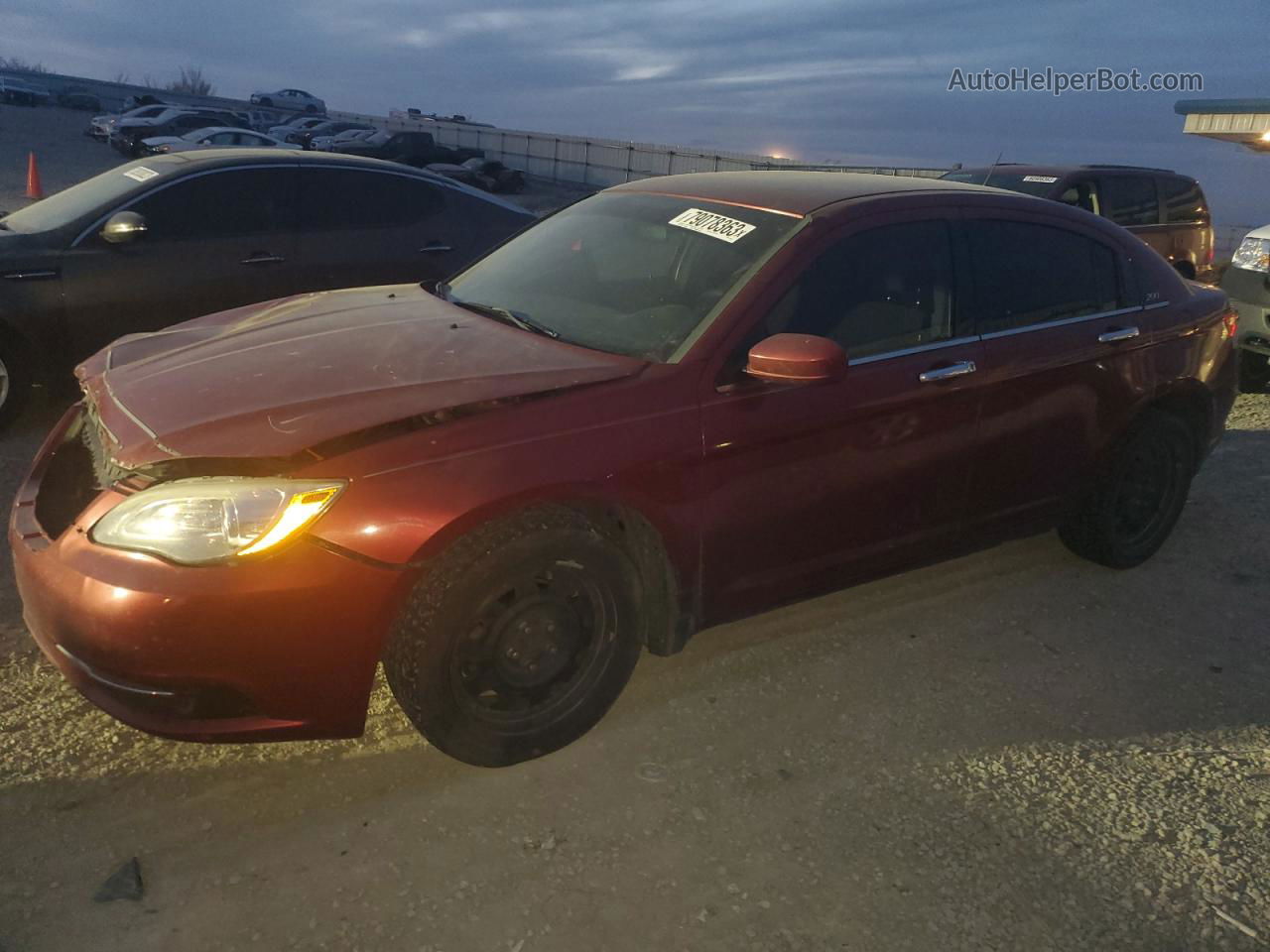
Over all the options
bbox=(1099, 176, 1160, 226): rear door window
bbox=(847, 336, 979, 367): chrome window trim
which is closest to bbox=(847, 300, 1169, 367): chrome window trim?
bbox=(847, 336, 979, 367): chrome window trim

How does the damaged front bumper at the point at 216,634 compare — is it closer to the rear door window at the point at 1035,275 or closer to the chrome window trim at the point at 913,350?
the chrome window trim at the point at 913,350

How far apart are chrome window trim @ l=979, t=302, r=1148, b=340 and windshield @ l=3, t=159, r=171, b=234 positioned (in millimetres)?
4655

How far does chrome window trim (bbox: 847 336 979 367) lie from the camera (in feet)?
10.8

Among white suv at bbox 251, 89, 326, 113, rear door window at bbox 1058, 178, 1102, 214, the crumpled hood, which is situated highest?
white suv at bbox 251, 89, 326, 113

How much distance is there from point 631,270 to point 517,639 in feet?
4.71

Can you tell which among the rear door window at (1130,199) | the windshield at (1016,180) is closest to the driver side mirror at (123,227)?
the windshield at (1016,180)

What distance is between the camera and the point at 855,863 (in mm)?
2555

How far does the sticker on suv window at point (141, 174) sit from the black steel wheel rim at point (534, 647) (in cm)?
430

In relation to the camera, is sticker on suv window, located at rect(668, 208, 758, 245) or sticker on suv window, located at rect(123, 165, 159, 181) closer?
sticker on suv window, located at rect(668, 208, 758, 245)

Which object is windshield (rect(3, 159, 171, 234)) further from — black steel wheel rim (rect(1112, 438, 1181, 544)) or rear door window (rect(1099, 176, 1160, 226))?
rear door window (rect(1099, 176, 1160, 226))

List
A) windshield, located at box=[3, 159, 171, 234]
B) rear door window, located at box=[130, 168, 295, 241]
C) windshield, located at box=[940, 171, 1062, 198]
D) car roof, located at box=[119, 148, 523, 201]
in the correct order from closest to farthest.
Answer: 1. windshield, located at box=[3, 159, 171, 234]
2. rear door window, located at box=[130, 168, 295, 241]
3. car roof, located at box=[119, 148, 523, 201]
4. windshield, located at box=[940, 171, 1062, 198]

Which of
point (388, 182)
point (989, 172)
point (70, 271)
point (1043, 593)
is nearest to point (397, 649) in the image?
point (1043, 593)

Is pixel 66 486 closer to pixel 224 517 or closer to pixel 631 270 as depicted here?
pixel 224 517

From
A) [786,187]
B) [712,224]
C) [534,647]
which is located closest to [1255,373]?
[786,187]
